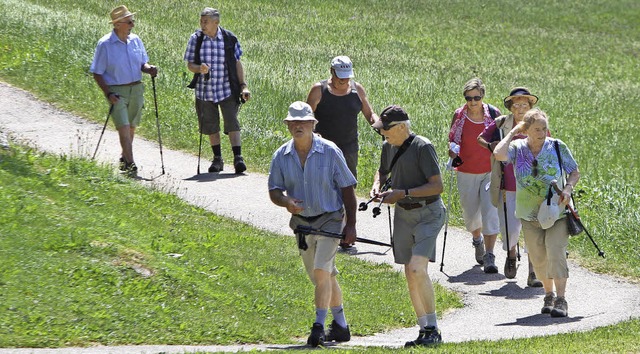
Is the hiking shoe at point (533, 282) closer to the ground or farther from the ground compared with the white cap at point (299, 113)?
closer to the ground

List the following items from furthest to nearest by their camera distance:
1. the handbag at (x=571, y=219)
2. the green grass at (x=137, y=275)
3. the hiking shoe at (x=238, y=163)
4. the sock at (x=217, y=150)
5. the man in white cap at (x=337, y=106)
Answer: the sock at (x=217, y=150)
the hiking shoe at (x=238, y=163)
the man in white cap at (x=337, y=106)
the handbag at (x=571, y=219)
the green grass at (x=137, y=275)

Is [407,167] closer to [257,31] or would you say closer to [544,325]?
[544,325]

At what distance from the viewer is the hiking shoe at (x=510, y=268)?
1275 cm

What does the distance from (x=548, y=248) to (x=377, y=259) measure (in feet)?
9.55

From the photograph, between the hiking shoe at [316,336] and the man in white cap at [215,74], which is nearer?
the hiking shoe at [316,336]

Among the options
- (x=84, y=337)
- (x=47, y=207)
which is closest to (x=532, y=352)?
(x=84, y=337)

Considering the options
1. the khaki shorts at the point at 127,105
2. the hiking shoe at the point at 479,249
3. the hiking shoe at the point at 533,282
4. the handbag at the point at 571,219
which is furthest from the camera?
the khaki shorts at the point at 127,105

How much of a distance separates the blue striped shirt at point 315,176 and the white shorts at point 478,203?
12.7 ft

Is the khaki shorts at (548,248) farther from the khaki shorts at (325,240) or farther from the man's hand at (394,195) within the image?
the khaki shorts at (325,240)

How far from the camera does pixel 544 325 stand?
11094 millimetres

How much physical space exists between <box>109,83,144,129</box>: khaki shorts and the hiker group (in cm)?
354

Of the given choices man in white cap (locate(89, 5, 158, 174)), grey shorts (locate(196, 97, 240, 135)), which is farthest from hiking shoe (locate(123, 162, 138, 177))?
grey shorts (locate(196, 97, 240, 135))

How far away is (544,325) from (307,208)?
2.65 meters

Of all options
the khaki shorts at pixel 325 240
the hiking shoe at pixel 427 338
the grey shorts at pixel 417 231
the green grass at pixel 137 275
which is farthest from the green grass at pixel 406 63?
the khaki shorts at pixel 325 240
